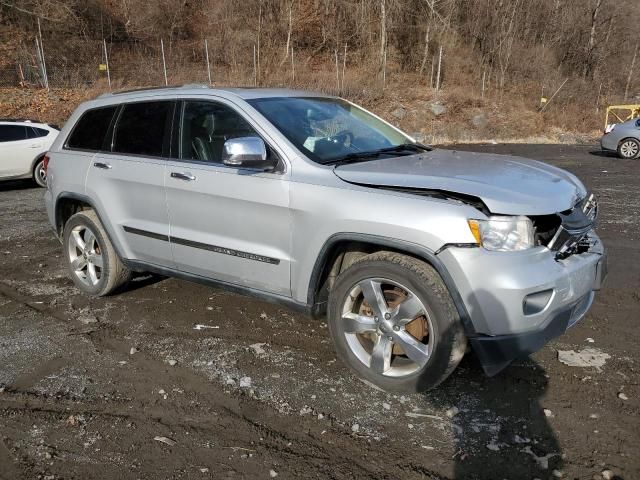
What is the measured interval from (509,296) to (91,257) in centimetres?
380

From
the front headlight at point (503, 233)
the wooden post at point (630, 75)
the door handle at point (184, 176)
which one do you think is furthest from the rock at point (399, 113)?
the front headlight at point (503, 233)

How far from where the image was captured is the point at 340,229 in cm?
338

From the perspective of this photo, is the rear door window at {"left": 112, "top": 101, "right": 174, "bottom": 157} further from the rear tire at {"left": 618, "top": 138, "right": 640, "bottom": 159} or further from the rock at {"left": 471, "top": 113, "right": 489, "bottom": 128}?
the rock at {"left": 471, "top": 113, "right": 489, "bottom": 128}

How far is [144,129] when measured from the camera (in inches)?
182

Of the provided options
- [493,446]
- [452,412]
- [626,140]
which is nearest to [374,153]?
[452,412]

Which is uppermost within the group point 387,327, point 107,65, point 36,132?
point 107,65

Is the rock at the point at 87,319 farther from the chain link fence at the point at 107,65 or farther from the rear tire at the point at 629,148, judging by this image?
the chain link fence at the point at 107,65

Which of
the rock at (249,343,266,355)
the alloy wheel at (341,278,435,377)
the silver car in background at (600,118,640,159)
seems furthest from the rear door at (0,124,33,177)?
the silver car in background at (600,118,640,159)

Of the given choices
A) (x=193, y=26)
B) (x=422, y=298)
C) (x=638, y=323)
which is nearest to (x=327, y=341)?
(x=422, y=298)

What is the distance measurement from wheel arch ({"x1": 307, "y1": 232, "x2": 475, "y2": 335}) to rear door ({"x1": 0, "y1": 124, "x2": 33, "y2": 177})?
10913 millimetres

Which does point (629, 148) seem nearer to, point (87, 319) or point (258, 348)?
point (258, 348)

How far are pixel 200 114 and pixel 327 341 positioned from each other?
1962 mm

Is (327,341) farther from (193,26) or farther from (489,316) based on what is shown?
(193,26)

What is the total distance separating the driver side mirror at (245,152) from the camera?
3.56 m
